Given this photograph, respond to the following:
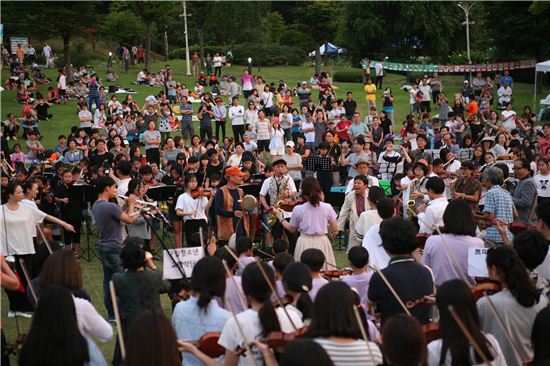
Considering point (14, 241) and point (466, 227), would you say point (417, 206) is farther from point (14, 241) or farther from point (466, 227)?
point (14, 241)

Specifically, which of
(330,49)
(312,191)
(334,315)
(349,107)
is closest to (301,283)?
A: (334,315)

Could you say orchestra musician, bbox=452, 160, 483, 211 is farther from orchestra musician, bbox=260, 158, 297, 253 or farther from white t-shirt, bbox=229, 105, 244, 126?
white t-shirt, bbox=229, 105, 244, 126

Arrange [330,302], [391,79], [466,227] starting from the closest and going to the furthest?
[330,302]
[466,227]
[391,79]

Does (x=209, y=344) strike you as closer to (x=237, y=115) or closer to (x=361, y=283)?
(x=361, y=283)

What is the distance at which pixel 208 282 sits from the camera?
6551 mm

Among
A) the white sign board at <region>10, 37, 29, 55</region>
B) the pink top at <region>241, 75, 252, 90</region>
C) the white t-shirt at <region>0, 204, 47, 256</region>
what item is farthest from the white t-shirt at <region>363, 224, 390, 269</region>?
the white sign board at <region>10, 37, 29, 55</region>

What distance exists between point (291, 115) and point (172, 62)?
3210 cm

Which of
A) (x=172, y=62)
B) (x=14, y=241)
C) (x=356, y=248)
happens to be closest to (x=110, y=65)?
(x=172, y=62)

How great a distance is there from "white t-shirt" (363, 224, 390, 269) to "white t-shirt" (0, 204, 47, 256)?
4.37m

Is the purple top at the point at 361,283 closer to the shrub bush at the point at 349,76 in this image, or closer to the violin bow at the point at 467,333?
the violin bow at the point at 467,333

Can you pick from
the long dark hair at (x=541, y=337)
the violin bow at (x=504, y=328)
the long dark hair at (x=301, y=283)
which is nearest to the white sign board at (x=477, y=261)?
the violin bow at (x=504, y=328)

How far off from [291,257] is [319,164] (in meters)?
9.47

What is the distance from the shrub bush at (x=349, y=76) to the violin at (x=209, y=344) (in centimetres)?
4274

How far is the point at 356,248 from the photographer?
826 cm
